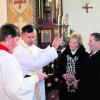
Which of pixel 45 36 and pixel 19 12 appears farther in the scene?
pixel 45 36

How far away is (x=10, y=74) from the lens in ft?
10.2

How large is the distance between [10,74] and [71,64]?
239 cm

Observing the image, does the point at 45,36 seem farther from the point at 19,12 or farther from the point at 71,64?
the point at 71,64

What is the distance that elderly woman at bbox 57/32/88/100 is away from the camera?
537cm

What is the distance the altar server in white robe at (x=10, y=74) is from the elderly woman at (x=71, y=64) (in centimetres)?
215

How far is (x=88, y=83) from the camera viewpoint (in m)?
4.80

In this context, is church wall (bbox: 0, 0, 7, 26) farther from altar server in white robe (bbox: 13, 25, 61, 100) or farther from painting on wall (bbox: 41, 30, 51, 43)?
altar server in white robe (bbox: 13, 25, 61, 100)

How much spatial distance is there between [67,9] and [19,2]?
6.26 meters

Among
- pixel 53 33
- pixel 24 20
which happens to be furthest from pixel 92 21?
pixel 24 20

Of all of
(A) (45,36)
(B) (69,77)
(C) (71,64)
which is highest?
(A) (45,36)

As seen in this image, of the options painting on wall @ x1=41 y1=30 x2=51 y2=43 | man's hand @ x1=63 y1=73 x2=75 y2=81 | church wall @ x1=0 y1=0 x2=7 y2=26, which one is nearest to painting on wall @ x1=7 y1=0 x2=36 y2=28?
church wall @ x1=0 y1=0 x2=7 y2=26

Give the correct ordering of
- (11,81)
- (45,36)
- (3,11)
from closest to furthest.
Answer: (11,81) → (3,11) → (45,36)

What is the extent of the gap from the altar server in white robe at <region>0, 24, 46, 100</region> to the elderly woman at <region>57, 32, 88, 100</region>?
2152mm

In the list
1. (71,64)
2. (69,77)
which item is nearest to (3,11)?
(71,64)
